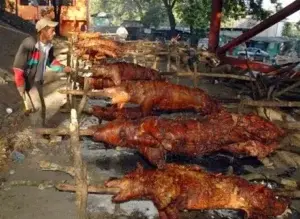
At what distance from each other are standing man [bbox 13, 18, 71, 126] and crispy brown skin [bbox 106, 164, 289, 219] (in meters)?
3.72

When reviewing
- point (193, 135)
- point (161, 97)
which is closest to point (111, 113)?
point (161, 97)

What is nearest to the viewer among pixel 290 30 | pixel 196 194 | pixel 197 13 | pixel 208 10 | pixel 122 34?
pixel 196 194

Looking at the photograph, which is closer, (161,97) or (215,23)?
(161,97)

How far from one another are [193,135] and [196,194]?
4.06ft

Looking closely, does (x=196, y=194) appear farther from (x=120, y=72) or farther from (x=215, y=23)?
(x=215, y=23)

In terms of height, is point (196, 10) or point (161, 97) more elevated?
point (196, 10)

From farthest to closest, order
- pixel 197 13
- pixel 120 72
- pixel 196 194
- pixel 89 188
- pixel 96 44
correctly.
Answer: pixel 197 13, pixel 96 44, pixel 120 72, pixel 196 194, pixel 89 188

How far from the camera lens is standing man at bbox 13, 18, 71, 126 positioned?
669cm

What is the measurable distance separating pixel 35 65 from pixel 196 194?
15.1 feet

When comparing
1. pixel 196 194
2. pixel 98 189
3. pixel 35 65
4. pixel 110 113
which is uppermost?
pixel 35 65

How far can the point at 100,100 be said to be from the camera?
931 centimetres

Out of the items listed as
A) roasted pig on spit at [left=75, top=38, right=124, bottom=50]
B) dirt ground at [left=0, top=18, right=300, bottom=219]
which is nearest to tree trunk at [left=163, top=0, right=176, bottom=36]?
roasted pig on spit at [left=75, top=38, right=124, bottom=50]

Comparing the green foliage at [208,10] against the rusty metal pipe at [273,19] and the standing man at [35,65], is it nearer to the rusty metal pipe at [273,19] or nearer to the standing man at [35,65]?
the rusty metal pipe at [273,19]

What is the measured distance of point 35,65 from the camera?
7082 mm
